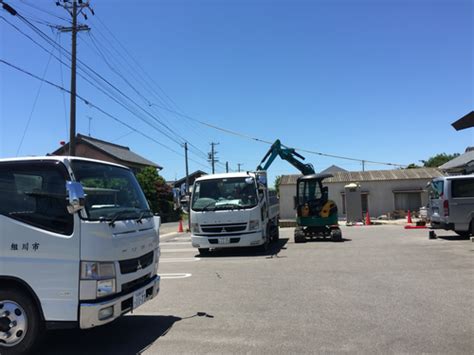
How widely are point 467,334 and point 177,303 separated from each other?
14.8 ft

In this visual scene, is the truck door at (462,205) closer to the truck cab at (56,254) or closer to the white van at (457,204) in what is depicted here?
the white van at (457,204)

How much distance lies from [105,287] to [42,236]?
0.93 metres

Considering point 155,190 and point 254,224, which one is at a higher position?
point 155,190

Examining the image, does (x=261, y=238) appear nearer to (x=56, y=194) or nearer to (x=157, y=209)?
(x=56, y=194)

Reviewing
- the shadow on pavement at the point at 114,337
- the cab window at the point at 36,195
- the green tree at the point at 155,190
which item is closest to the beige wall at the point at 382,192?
the green tree at the point at 155,190

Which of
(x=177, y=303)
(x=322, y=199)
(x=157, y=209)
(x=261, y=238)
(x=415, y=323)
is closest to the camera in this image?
(x=415, y=323)

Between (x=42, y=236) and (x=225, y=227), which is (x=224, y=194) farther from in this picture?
(x=42, y=236)

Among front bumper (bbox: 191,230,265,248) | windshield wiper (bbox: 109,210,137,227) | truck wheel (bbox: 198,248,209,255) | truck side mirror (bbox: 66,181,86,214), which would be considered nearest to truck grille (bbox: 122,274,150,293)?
windshield wiper (bbox: 109,210,137,227)

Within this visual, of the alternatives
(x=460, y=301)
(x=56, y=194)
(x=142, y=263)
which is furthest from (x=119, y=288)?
(x=460, y=301)

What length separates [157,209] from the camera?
4403 cm

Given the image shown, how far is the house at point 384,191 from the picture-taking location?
4038cm

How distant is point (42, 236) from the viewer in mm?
5020

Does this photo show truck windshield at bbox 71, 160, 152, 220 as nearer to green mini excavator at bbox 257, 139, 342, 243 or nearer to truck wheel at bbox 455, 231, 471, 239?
green mini excavator at bbox 257, 139, 342, 243

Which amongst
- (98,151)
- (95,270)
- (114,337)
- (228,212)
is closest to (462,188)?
(228,212)
